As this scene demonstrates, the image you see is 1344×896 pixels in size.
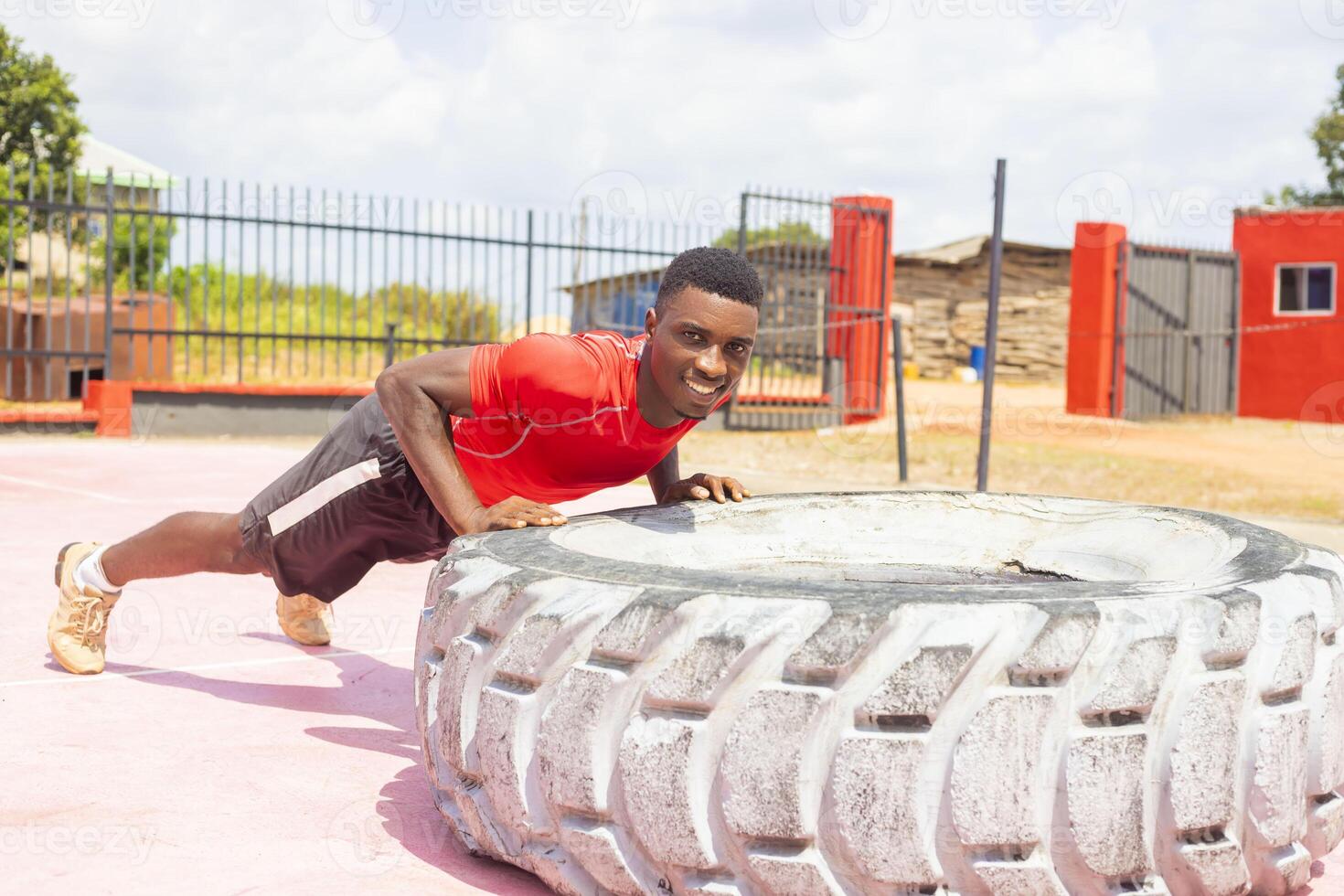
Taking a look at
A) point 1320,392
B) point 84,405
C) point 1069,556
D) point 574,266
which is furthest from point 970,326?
point 1069,556

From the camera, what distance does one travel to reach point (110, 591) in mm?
3732

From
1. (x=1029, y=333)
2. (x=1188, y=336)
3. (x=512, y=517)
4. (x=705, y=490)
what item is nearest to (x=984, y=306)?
(x=1029, y=333)

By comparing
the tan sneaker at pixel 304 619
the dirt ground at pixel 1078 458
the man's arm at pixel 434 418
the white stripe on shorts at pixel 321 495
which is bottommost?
the tan sneaker at pixel 304 619

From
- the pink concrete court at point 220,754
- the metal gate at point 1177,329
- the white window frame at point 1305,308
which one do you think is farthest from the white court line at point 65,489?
the white window frame at point 1305,308

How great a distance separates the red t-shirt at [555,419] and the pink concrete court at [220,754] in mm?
729

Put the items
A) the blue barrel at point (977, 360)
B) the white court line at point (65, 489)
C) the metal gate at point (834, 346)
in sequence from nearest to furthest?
the white court line at point (65, 489)
the metal gate at point (834, 346)
the blue barrel at point (977, 360)

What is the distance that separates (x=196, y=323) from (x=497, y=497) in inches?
1002

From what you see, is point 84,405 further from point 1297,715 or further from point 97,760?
point 1297,715

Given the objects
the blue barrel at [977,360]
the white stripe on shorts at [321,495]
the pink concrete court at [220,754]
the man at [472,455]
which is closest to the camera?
the pink concrete court at [220,754]

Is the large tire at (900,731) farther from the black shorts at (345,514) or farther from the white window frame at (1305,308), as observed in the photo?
the white window frame at (1305,308)

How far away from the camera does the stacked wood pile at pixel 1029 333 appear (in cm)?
2934

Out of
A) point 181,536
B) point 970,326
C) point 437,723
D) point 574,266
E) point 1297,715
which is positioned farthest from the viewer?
point 970,326

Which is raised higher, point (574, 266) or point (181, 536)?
point (574, 266)

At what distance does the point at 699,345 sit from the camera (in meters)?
2.86
